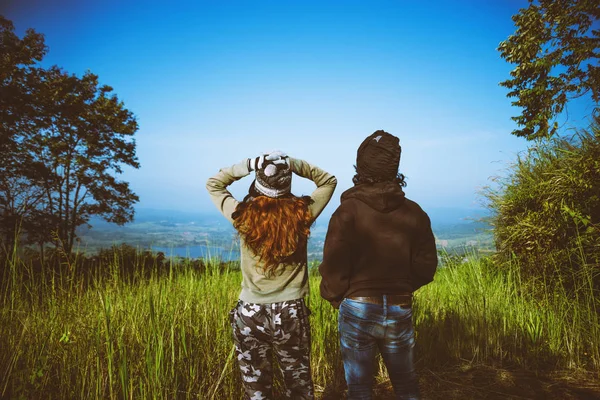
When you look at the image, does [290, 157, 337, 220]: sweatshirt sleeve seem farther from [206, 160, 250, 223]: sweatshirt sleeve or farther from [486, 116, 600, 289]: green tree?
A: [486, 116, 600, 289]: green tree

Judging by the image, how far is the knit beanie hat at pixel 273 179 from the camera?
212cm

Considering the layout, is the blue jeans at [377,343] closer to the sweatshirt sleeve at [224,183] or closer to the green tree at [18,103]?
the sweatshirt sleeve at [224,183]

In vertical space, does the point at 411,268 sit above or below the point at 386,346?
above

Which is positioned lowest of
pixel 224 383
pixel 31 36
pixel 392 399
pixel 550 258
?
pixel 392 399

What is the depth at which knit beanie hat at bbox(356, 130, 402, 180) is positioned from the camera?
194 centimetres

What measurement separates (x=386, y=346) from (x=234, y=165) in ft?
4.93

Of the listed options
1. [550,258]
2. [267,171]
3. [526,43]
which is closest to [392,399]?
[267,171]

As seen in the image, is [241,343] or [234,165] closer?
[241,343]

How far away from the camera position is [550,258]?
176 inches

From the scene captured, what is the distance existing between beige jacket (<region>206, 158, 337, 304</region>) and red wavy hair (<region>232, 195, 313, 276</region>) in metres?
0.07

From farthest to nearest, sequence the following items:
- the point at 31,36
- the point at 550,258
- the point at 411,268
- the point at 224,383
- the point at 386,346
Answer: the point at 31,36 < the point at 550,258 < the point at 224,383 < the point at 411,268 < the point at 386,346

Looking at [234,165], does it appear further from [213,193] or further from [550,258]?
[550,258]

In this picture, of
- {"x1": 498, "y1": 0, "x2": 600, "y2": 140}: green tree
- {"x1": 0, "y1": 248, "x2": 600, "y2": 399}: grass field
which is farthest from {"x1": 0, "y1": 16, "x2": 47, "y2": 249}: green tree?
{"x1": 498, "y1": 0, "x2": 600, "y2": 140}: green tree

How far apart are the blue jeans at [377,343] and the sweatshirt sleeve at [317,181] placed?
71 cm
